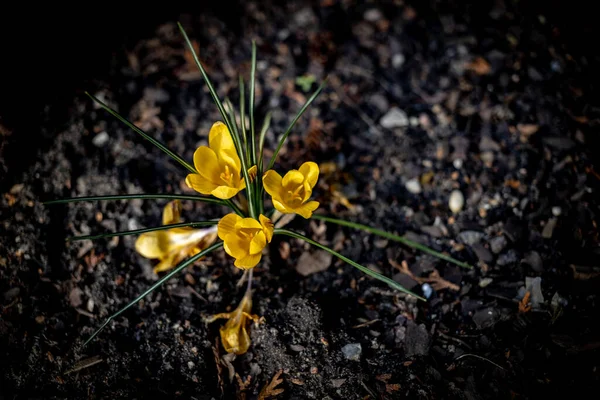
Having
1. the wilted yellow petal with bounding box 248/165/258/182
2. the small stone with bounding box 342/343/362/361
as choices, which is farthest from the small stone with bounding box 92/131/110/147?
the small stone with bounding box 342/343/362/361

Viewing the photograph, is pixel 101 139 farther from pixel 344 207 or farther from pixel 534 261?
pixel 534 261

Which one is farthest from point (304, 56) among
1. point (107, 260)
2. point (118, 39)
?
point (107, 260)

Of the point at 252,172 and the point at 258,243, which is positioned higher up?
the point at 252,172

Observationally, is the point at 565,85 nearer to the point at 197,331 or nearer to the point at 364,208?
the point at 364,208

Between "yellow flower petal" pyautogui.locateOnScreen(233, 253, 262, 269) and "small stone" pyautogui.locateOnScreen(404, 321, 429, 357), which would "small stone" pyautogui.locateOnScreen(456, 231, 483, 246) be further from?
"yellow flower petal" pyautogui.locateOnScreen(233, 253, 262, 269)

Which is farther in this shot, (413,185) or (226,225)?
(413,185)

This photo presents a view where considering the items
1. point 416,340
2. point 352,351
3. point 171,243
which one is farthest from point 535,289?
point 171,243

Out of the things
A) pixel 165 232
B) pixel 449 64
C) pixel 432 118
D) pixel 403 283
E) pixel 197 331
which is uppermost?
pixel 449 64
